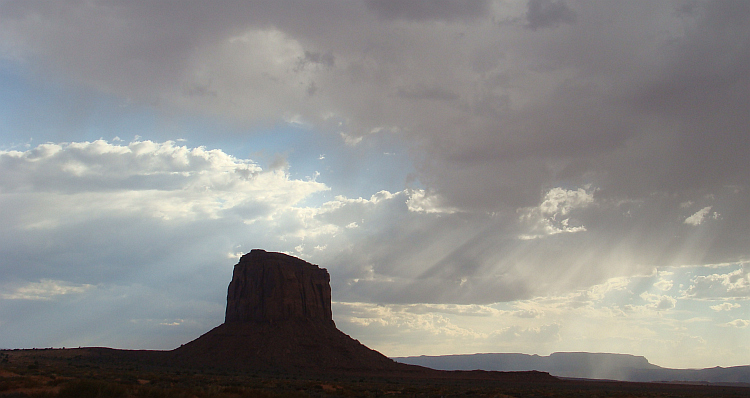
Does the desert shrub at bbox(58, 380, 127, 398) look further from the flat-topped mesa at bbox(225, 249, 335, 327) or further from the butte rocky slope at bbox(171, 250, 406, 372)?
the flat-topped mesa at bbox(225, 249, 335, 327)

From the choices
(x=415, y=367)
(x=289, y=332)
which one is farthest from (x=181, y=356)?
(x=415, y=367)

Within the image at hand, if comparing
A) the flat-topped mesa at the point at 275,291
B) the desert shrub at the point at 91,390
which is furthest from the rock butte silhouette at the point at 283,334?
the desert shrub at the point at 91,390

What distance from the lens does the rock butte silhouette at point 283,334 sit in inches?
3910

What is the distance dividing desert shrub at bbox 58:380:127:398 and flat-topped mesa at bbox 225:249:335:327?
282 feet

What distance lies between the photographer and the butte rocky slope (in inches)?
3917

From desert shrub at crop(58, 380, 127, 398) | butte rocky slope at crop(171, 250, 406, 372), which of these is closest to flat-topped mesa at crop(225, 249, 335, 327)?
butte rocky slope at crop(171, 250, 406, 372)

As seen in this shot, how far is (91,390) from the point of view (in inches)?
1221

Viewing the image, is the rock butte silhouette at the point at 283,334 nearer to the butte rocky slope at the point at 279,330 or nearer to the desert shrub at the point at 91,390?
the butte rocky slope at the point at 279,330

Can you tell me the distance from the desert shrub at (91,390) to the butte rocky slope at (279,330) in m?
63.6

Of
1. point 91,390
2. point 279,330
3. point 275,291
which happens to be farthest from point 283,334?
point 91,390

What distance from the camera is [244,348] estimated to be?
337 ft

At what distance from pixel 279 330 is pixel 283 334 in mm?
2187

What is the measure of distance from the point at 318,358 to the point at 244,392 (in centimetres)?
6614

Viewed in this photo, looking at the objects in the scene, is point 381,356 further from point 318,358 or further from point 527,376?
point 527,376
